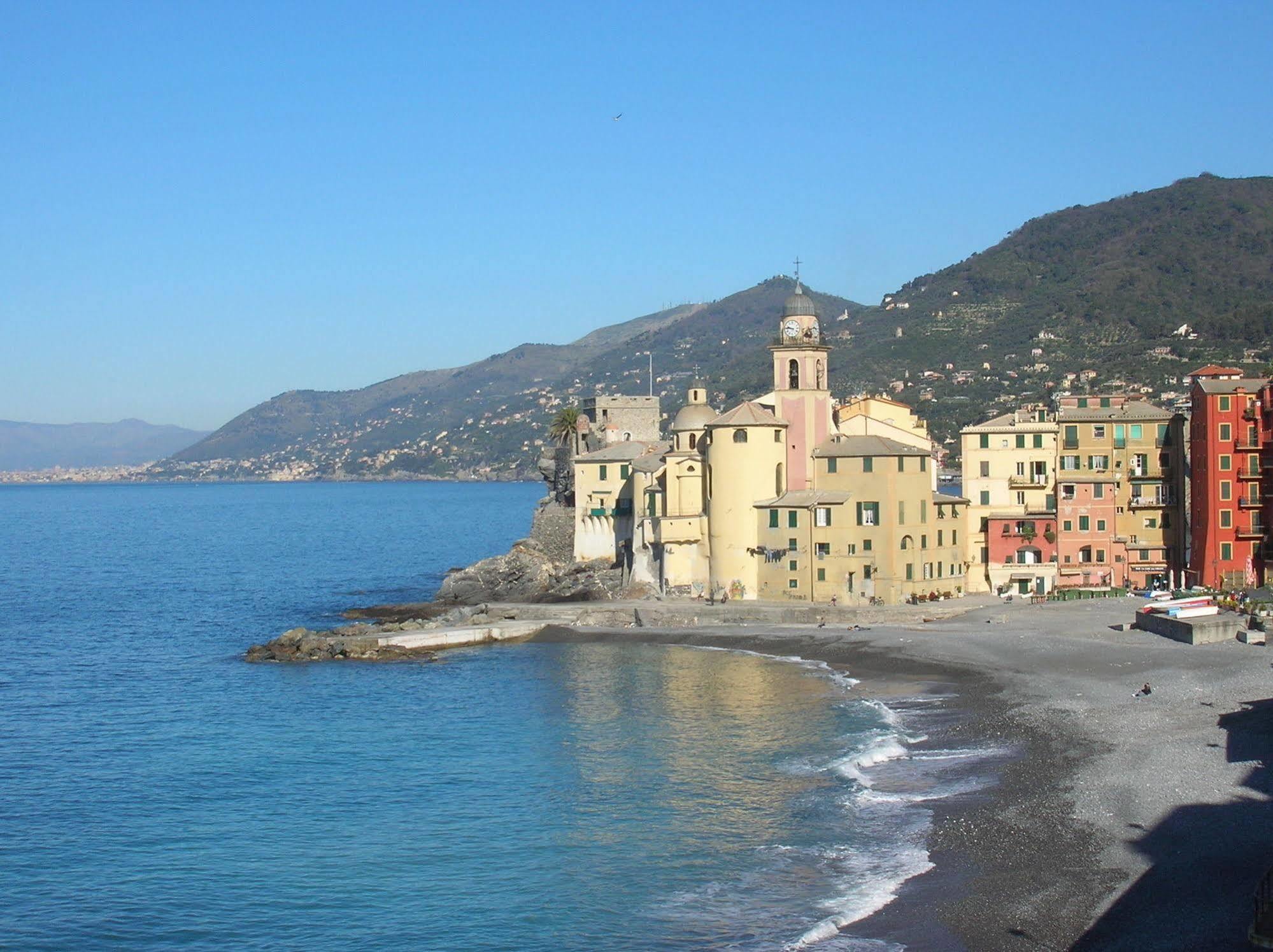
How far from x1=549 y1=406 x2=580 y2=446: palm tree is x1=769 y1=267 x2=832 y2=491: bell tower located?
84.4ft

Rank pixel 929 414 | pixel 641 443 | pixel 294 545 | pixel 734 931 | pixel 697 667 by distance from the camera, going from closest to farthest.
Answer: pixel 734 931, pixel 697 667, pixel 641 443, pixel 294 545, pixel 929 414

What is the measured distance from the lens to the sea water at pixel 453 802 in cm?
Answer: 2877

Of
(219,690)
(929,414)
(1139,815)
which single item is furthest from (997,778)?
(929,414)

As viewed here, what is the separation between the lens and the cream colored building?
6481 cm

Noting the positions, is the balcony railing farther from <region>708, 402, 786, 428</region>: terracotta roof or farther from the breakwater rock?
<region>708, 402, 786, 428</region>: terracotta roof

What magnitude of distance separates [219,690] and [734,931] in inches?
1335

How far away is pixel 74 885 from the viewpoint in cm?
3166

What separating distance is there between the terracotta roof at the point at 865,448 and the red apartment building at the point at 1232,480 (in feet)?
39.4

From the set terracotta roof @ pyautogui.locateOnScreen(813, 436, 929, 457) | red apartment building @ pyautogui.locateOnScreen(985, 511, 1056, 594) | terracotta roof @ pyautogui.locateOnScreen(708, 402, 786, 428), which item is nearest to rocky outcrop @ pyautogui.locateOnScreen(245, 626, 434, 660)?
terracotta roof @ pyautogui.locateOnScreen(708, 402, 786, 428)

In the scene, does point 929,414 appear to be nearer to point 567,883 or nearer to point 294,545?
point 294,545

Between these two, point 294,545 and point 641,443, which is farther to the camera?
point 294,545

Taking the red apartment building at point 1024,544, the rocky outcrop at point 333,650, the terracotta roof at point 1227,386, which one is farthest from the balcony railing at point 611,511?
the terracotta roof at point 1227,386

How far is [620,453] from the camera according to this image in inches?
3189

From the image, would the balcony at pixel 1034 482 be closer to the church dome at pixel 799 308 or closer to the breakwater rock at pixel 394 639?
the church dome at pixel 799 308
